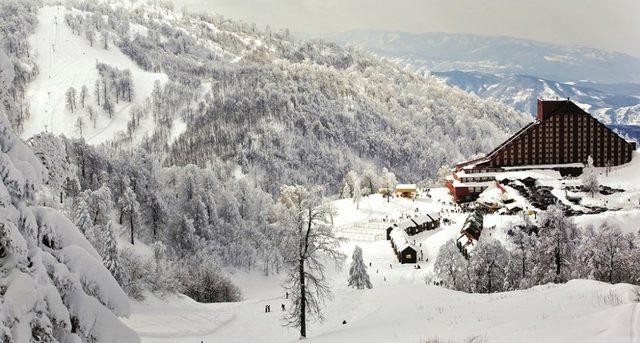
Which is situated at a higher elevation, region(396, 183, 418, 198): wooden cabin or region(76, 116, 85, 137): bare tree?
region(76, 116, 85, 137): bare tree

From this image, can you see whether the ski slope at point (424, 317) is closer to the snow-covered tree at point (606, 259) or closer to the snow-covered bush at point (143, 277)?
the snow-covered bush at point (143, 277)

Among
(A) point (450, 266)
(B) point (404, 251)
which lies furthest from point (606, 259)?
(B) point (404, 251)

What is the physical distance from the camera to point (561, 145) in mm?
110750

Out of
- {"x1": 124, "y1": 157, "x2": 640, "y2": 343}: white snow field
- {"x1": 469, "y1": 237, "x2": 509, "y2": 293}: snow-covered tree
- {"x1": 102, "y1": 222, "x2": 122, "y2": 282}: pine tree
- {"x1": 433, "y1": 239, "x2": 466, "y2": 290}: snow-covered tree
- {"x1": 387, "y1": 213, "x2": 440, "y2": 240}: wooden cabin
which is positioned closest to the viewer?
{"x1": 124, "y1": 157, "x2": 640, "y2": 343}: white snow field

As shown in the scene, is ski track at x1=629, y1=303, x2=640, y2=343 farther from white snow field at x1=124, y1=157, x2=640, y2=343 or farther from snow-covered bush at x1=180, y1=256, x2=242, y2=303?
snow-covered bush at x1=180, y1=256, x2=242, y2=303

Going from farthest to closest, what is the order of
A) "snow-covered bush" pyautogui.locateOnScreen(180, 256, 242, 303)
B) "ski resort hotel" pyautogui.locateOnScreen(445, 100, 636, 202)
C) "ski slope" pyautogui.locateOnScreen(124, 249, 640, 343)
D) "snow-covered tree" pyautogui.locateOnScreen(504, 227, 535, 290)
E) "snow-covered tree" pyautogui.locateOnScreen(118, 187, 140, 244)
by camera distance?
"ski resort hotel" pyautogui.locateOnScreen(445, 100, 636, 202), "snow-covered tree" pyautogui.locateOnScreen(118, 187, 140, 244), "snow-covered bush" pyautogui.locateOnScreen(180, 256, 242, 303), "snow-covered tree" pyautogui.locateOnScreen(504, 227, 535, 290), "ski slope" pyautogui.locateOnScreen(124, 249, 640, 343)

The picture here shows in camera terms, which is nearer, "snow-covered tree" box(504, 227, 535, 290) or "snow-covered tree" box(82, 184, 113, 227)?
"snow-covered tree" box(504, 227, 535, 290)

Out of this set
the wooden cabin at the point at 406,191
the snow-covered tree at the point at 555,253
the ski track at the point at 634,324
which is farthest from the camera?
the wooden cabin at the point at 406,191

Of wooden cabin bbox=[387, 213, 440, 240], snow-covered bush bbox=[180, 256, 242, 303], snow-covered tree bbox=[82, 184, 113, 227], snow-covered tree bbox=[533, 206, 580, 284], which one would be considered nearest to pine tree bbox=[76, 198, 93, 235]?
snow-covered tree bbox=[82, 184, 113, 227]

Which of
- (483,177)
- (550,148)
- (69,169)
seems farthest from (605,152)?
(69,169)

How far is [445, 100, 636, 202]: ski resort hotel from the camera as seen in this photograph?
110062 mm

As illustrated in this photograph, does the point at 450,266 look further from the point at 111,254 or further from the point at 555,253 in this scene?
the point at 111,254

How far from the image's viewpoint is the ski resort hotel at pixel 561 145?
361ft

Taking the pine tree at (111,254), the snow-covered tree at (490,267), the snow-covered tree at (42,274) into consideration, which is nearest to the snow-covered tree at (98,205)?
the pine tree at (111,254)
